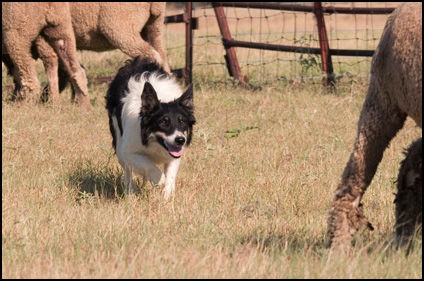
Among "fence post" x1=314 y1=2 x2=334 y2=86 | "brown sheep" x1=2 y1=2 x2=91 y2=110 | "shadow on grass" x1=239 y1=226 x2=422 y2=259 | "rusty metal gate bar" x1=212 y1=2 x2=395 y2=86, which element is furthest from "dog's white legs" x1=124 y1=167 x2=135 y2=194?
"fence post" x1=314 y1=2 x2=334 y2=86

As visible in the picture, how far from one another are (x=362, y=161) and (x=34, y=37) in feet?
24.9

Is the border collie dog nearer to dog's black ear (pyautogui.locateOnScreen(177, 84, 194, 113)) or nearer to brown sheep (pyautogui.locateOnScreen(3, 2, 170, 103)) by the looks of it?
dog's black ear (pyautogui.locateOnScreen(177, 84, 194, 113))

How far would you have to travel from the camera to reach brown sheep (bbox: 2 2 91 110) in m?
11.7

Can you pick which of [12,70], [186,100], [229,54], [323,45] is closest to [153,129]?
[186,100]

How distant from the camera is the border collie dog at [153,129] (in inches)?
279

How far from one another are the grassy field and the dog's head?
0.40 meters

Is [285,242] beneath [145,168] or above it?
beneath

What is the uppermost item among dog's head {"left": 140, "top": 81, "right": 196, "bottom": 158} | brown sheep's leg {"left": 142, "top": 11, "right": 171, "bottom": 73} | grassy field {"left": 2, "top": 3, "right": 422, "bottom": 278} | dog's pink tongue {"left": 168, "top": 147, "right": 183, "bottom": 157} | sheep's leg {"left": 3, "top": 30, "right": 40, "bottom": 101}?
brown sheep's leg {"left": 142, "top": 11, "right": 171, "bottom": 73}

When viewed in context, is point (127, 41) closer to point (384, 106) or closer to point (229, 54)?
point (229, 54)

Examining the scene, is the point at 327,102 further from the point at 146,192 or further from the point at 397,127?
the point at 397,127

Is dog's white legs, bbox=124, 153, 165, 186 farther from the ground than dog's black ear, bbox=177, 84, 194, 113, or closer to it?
closer to it

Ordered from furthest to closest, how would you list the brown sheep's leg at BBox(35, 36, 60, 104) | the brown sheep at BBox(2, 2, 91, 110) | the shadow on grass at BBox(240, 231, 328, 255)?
the brown sheep's leg at BBox(35, 36, 60, 104)
the brown sheep at BBox(2, 2, 91, 110)
the shadow on grass at BBox(240, 231, 328, 255)

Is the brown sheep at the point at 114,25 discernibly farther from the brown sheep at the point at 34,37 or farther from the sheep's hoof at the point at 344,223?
the sheep's hoof at the point at 344,223

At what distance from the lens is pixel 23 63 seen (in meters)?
11.9
